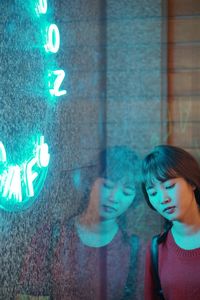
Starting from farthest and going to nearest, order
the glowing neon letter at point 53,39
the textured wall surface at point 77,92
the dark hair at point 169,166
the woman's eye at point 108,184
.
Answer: the woman's eye at point 108,184 → the glowing neon letter at point 53,39 → the dark hair at point 169,166 → the textured wall surface at point 77,92

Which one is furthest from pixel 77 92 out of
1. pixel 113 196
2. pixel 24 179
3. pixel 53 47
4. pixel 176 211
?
pixel 176 211

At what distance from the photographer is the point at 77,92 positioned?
2676 mm

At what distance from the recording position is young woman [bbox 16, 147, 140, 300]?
2.47 meters

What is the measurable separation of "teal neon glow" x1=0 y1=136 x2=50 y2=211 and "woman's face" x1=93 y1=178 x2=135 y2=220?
0.30m

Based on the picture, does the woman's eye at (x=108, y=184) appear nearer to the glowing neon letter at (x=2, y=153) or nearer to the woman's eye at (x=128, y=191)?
the woman's eye at (x=128, y=191)

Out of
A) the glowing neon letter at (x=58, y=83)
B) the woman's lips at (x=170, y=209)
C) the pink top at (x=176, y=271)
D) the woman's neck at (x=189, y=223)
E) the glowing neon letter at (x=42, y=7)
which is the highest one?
the glowing neon letter at (x=42, y=7)

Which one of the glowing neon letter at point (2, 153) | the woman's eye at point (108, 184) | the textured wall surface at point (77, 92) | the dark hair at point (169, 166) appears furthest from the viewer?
the woman's eye at point (108, 184)

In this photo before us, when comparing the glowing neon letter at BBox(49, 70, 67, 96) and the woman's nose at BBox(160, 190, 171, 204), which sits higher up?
the glowing neon letter at BBox(49, 70, 67, 96)

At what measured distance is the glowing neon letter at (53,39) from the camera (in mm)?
2426

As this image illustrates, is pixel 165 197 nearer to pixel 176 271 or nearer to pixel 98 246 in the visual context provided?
pixel 176 271

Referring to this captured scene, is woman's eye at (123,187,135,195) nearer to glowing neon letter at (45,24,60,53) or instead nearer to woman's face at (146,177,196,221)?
woman's face at (146,177,196,221)

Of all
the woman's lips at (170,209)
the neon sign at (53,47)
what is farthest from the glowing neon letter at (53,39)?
the woman's lips at (170,209)

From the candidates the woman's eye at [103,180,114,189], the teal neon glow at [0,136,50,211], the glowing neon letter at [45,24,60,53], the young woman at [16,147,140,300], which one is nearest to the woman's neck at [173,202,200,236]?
the young woman at [16,147,140,300]

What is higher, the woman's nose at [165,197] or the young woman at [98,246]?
the woman's nose at [165,197]
